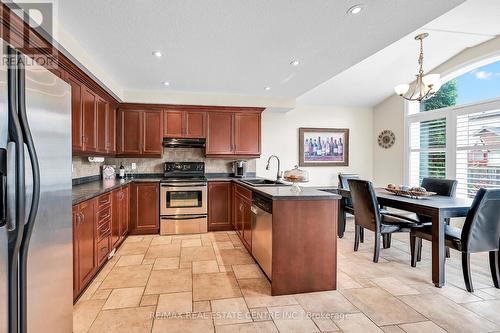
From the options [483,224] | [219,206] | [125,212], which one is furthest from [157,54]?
[483,224]

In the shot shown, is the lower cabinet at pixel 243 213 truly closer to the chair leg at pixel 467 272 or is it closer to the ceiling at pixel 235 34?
the ceiling at pixel 235 34

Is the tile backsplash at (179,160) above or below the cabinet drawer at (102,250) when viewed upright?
above

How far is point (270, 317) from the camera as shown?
2.12 metres

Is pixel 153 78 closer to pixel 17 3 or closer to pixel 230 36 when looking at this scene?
pixel 230 36

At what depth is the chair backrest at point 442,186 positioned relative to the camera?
3.54 m

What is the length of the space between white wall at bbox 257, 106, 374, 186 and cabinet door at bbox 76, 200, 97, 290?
11.9 feet

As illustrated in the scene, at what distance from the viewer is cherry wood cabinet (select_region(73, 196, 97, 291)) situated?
2227mm

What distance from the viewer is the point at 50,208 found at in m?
1.50

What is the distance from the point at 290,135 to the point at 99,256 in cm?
425

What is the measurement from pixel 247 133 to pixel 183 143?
1.19m

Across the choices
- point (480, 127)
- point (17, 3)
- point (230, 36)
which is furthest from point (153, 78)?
point (480, 127)

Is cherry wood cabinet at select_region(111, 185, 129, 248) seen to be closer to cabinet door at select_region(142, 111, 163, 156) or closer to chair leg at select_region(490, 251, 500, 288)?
cabinet door at select_region(142, 111, 163, 156)

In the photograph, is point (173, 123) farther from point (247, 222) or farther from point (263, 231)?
point (263, 231)

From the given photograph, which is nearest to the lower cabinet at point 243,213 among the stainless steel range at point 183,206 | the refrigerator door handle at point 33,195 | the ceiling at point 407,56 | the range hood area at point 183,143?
the stainless steel range at point 183,206
